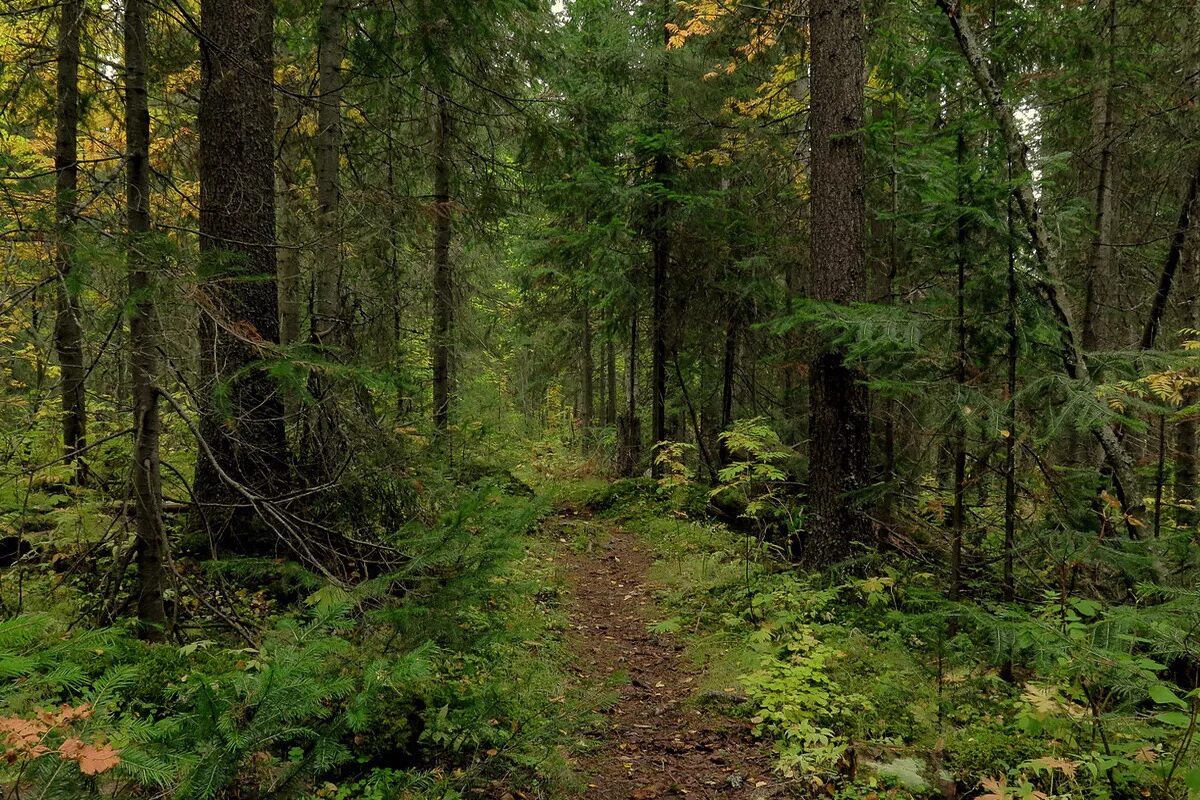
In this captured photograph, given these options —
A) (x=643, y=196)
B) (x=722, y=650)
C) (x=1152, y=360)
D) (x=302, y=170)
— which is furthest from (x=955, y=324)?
Answer: (x=302, y=170)

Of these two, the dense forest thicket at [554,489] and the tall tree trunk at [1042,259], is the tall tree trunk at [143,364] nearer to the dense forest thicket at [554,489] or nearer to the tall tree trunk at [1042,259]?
the dense forest thicket at [554,489]

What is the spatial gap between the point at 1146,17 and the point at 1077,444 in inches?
277

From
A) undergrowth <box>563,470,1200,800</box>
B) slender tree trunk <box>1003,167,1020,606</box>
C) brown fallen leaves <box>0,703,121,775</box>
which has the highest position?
slender tree trunk <box>1003,167,1020,606</box>

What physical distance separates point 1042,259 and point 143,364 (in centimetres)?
709

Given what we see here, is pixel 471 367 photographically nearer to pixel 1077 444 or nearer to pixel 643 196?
pixel 643 196

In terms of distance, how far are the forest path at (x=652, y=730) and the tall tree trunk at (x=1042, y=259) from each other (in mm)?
3869

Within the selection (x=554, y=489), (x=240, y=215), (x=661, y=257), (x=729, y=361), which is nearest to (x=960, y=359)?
(x=554, y=489)

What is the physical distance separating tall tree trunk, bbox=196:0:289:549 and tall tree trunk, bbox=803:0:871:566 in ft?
18.6

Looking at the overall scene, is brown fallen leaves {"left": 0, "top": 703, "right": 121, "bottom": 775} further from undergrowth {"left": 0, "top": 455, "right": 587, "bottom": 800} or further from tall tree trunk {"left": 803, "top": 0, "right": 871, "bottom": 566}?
tall tree trunk {"left": 803, "top": 0, "right": 871, "bottom": 566}

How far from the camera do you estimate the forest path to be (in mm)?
4180

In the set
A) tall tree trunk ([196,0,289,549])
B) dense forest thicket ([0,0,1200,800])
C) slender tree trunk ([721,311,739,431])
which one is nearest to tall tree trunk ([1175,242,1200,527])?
dense forest thicket ([0,0,1200,800])

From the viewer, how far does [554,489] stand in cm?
632

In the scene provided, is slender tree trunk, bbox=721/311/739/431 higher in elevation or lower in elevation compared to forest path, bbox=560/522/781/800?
higher

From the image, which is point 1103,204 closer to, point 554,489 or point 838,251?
point 838,251
